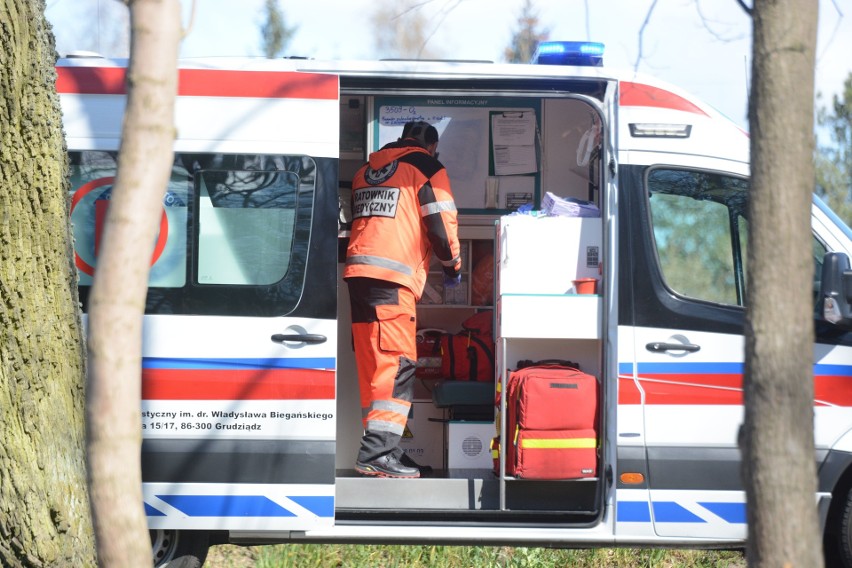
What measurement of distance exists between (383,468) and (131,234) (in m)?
2.80

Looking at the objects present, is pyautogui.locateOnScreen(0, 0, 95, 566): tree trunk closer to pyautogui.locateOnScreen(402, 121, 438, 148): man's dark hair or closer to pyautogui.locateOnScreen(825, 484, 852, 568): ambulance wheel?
pyautogui.locateOnScreen(402, 121, 438, 148): man's dark hair

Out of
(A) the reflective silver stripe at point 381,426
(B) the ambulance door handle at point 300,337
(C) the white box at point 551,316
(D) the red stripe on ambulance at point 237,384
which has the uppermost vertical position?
(C) the white box at point 551,316

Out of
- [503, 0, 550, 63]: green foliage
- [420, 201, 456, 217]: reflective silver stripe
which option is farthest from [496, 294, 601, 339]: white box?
[503, 0, 550, 63]: green foliage

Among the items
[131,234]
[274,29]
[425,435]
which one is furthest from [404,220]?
[274,29]

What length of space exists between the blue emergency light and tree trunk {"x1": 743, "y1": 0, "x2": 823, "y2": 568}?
241cm

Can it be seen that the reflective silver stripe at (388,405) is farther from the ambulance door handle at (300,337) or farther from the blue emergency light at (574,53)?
the blue emergency light at (574,53)

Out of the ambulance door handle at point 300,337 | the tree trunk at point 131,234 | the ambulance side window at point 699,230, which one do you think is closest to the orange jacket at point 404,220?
the ambulance door handle at point 300,337

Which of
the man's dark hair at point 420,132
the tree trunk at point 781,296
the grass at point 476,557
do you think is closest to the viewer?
the tree trunk at point 781,296

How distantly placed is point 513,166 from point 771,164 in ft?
11.9

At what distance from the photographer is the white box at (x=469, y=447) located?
539 centimetres

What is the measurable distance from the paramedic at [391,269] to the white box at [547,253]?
363 millimetres

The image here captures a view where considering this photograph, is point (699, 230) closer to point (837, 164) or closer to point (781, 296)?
point (781, 296)

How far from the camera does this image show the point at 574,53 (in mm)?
4824

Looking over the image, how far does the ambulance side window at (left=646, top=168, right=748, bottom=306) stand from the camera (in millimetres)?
4598
